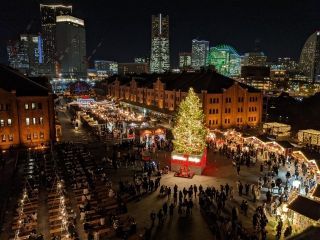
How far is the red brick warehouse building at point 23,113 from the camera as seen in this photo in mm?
41500

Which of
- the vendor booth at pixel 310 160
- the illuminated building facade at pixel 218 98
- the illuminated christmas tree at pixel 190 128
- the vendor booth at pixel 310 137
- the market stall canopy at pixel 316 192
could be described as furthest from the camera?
the illuminated building facade at pixel 218 98

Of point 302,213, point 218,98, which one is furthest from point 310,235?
point 218,98

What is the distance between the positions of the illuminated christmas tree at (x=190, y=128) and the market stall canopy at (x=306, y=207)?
12865 millimetres

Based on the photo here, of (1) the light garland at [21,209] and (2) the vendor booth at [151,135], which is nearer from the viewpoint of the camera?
(1) the light garland at [21,209]

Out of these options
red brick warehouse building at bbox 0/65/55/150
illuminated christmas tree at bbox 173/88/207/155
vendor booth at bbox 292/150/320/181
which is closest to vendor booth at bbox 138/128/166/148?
illuminated christmas tree at bbox 173/88/207/155

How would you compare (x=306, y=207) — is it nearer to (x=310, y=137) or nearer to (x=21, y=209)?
(x=21, y=209)

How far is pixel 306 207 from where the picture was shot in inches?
779

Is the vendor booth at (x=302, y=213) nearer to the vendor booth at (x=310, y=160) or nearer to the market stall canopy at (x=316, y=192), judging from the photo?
the market stall canopy at (x=316, y=192)

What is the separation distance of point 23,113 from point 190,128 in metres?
24.0

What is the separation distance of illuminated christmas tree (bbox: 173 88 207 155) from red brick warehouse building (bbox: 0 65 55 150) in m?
21.2

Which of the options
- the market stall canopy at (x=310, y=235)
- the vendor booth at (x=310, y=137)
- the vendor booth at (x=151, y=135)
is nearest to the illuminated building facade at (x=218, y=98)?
the vendor booth at (x=151, y=135)

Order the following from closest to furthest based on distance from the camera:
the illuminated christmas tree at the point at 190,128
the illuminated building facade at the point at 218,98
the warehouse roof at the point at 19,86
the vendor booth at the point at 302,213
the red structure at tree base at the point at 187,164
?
1. the vendor booth at the point at 302,213
2. the red structure at tree base at the point at 187,164
3. the illuminated christmas tree at the point at 190,128
4. the warehouse roof at the point at 19,86
5. the illuminated building facade at the point at 218,98

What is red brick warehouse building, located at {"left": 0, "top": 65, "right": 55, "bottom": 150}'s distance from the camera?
41500 mm

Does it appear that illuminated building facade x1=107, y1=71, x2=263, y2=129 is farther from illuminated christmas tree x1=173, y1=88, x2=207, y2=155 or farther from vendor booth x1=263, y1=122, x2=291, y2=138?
illuminated christmas tree x1=173, y1=88, x2=207, y2=155
